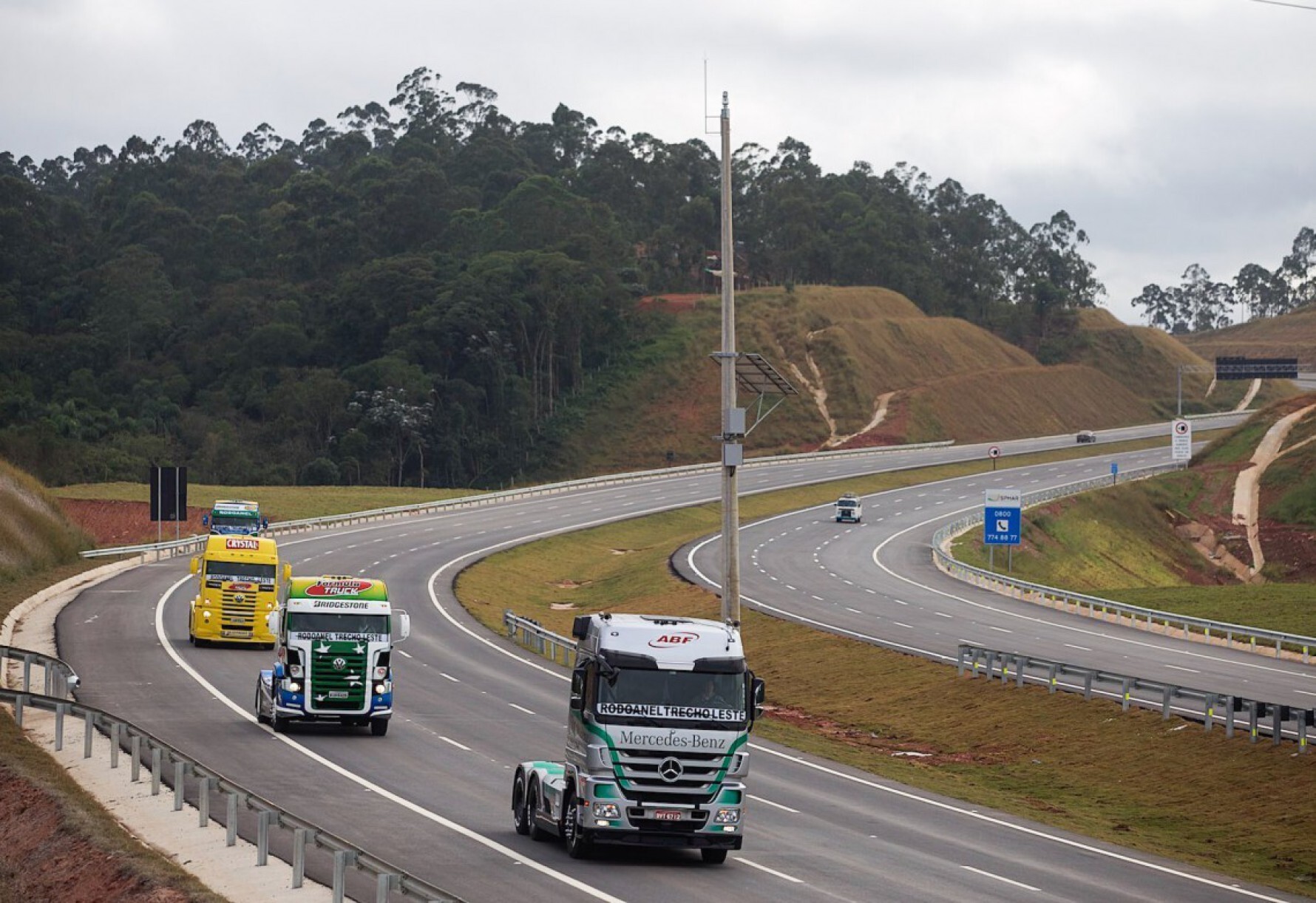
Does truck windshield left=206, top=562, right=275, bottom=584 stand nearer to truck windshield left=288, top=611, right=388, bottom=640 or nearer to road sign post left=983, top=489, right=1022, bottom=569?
truck windshield left=288, top=611, right=388, bottom=640

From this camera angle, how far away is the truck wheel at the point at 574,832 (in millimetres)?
21750

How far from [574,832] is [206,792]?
18.3 feet

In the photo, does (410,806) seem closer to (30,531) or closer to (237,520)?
(237,520)

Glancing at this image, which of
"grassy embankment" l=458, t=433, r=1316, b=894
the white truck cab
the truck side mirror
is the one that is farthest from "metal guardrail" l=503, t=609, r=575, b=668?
the white truck cab

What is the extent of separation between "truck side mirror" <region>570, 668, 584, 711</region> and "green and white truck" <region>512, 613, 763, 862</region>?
4 cm

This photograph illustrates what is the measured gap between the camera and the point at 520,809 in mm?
24094

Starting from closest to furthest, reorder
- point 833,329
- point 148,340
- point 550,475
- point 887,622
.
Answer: point 887,622, point 550,475, point 148,340, point 833,329

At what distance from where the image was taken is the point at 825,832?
85.3ft

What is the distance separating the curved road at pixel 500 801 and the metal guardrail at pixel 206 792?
1.04m

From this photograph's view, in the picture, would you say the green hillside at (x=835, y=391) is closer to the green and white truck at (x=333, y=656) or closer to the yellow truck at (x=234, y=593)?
the yellow truck at (x=234, y=593)

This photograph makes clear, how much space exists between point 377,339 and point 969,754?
12862 centimetres

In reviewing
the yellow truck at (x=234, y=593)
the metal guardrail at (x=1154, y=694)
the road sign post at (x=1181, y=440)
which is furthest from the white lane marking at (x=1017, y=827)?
the road sign post at (x=1181, y=440)

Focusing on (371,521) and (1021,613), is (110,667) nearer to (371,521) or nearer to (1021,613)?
(1021,613)

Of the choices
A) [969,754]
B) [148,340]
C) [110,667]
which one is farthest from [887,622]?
[148,340]
